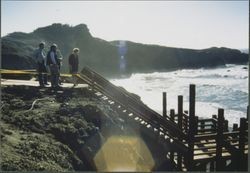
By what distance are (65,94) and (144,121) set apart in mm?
3618

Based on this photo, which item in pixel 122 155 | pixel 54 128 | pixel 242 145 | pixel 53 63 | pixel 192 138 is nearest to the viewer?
pixel 54 128

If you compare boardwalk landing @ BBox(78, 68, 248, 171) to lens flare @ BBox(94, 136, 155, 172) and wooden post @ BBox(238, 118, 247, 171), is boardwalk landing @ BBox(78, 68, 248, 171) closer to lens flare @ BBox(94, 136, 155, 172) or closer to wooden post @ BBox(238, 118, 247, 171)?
wooden post @ BBox(238, 118, 247, 171)

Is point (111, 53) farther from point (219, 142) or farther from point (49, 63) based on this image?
point (219, 142)

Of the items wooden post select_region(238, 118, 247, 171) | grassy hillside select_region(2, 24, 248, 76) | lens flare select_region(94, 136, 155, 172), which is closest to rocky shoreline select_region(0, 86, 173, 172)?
lens flare select_region(94, 136, 155, 172)

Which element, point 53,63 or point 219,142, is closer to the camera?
point 219,142

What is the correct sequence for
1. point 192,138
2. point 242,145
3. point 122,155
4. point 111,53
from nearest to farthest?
point 122,155 < point 192,138 < point 242,145 < point 111,53

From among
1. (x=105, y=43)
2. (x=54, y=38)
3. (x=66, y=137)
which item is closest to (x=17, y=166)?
(x=66, y=137)

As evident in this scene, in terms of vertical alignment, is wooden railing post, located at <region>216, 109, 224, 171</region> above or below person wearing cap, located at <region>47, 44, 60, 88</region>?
below

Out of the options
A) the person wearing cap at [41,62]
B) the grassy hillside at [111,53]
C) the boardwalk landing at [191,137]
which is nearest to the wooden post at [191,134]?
the boardwalk landing at [191,137]

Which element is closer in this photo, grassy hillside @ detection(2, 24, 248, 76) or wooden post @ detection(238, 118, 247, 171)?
wooden post @ detection(238, 118, 247, 171)

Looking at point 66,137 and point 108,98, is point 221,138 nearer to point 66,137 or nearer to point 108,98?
point 108,98

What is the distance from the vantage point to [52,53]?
15.0 meters

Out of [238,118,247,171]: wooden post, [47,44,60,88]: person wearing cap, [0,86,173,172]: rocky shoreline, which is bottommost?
[238,118,247,171]: wooden post

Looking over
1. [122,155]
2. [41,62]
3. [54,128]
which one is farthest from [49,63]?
[122,155]
